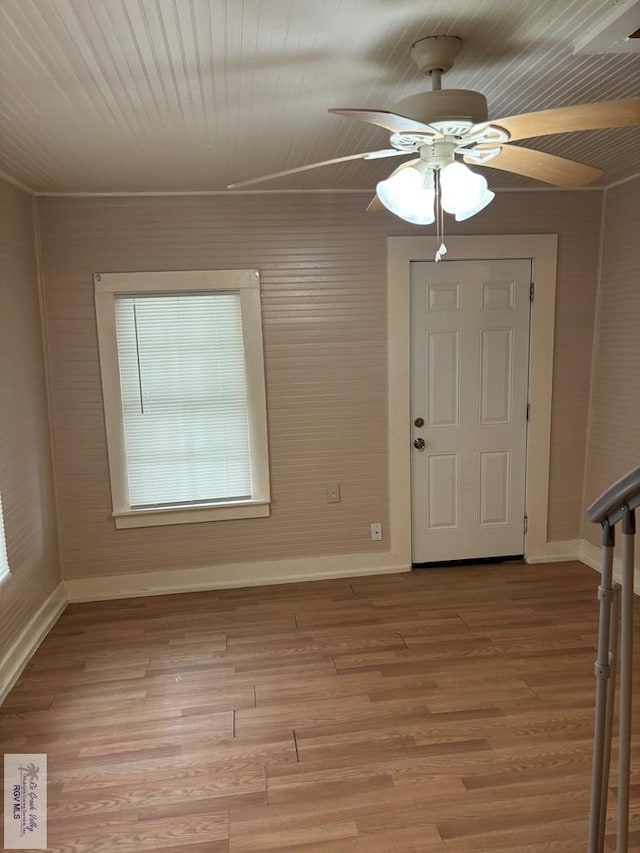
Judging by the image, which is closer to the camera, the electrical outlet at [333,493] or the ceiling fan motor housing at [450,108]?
the ceiling fan motor housing at [450,108]

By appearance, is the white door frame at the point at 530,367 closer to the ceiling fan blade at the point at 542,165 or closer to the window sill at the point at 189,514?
the window sill at the point at 189,514

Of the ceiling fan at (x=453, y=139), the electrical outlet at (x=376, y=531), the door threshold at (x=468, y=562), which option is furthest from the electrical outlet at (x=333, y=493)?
the ceiling fan at (x=453, y=139)

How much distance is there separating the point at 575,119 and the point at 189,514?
2978 mm

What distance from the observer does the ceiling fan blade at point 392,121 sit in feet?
4.70

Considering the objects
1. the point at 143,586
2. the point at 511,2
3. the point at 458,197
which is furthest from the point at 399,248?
the point at 143,586

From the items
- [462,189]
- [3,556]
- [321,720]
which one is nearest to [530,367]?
[462,189]

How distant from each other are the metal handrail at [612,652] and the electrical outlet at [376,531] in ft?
8.31

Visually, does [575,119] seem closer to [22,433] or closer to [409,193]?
[409,193]

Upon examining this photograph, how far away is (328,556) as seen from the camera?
3859 mm

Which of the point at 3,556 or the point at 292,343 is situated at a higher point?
the point at 292,343

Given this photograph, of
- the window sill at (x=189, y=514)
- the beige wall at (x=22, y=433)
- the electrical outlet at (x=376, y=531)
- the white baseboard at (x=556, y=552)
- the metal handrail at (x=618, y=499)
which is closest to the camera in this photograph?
the metal handrail at (x=618, y=499)

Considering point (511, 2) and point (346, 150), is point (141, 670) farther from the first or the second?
point (511, 2)

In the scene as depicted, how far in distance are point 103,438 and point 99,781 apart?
1.97 m

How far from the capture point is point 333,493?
3805mm
